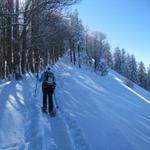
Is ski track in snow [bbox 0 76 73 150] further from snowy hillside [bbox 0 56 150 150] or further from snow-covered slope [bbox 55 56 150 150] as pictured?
snow-covered slope [bbox 55 56 150 150]

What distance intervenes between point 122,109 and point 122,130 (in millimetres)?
4140

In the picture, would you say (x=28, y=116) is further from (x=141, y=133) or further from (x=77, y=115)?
(x=141, y=133)

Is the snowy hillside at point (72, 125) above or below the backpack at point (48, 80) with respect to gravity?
below

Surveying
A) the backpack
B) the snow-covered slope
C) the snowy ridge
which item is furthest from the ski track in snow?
the backpack

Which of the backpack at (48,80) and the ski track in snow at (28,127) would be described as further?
the backpack at (48,80)

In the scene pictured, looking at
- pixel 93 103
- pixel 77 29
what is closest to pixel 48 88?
pixel 93 103

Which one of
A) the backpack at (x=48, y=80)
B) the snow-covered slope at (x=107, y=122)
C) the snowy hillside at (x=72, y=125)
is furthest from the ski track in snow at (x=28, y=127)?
the backpack at (x=48, y=80)

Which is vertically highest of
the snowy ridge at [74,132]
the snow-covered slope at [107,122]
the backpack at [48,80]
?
the backpack at [48,80]

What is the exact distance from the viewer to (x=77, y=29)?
8050 cm

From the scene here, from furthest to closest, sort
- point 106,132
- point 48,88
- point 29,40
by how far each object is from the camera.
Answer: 1. point 29,40
2. point 48,88
3. point 106,132

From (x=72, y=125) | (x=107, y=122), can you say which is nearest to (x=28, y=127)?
(x=72, y=125)

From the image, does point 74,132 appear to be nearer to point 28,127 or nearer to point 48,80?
point 28,127

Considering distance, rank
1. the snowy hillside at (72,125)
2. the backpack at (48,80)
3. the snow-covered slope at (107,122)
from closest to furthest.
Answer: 1. the snowy hillside at (72,125)
2. the snow-covered slope at (107,122)
3. the backpack at (48,80)

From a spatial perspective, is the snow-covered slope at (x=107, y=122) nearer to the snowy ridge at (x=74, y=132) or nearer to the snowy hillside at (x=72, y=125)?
the snowy hillside at (x=72, y=125)
